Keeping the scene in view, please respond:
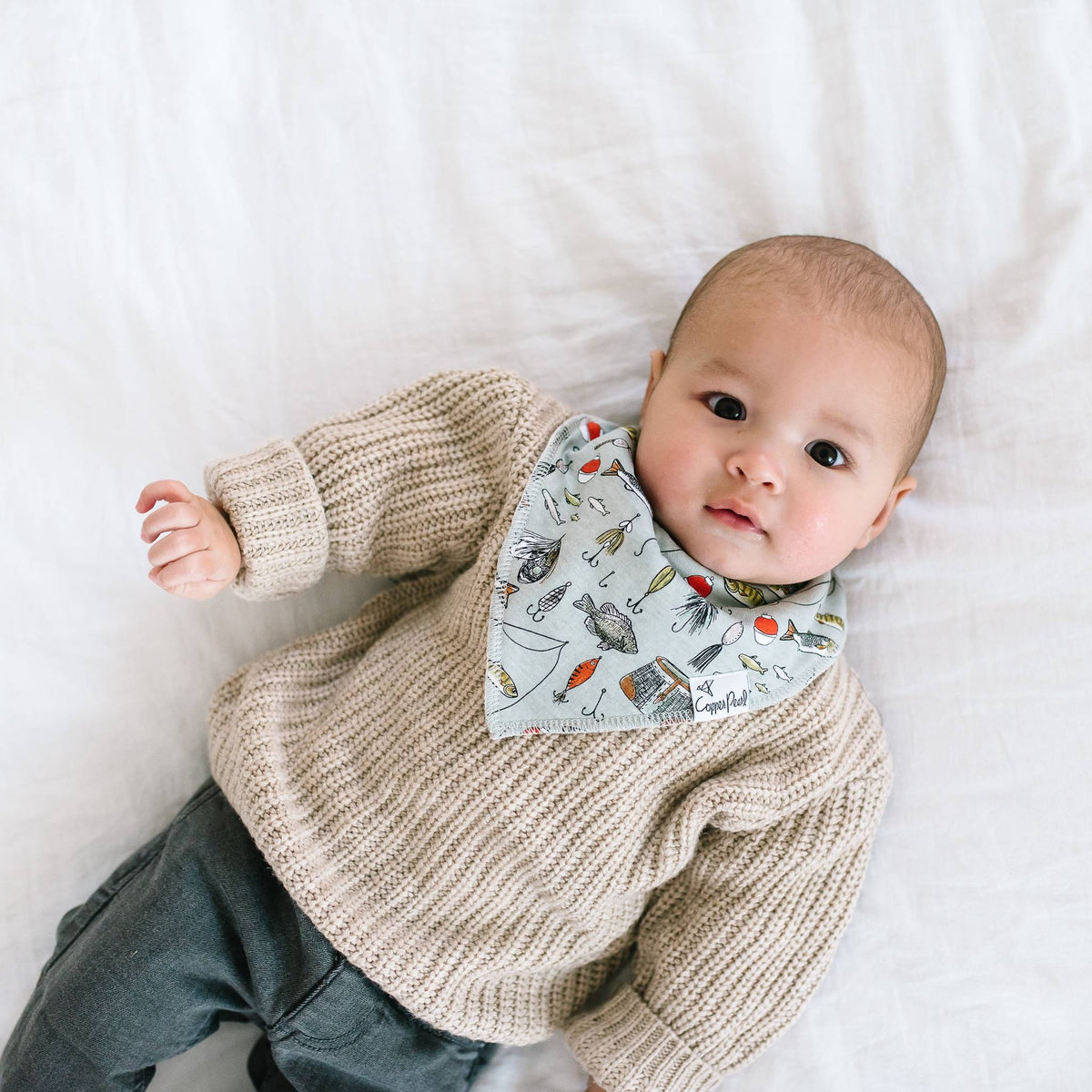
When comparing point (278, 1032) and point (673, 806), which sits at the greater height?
point (673, 806)

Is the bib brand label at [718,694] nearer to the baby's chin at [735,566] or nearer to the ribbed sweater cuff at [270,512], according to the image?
the baby's chin at [735,566]

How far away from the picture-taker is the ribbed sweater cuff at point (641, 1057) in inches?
45.7

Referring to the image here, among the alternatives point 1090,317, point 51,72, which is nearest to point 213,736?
point 51,72

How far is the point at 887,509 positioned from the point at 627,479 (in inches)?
13.2

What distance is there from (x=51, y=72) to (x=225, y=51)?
0.22 m

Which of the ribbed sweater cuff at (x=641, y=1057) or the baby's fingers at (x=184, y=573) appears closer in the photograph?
the baby's fingers at (x=184, y=573)

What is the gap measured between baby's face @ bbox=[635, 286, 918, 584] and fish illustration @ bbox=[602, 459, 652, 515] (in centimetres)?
2

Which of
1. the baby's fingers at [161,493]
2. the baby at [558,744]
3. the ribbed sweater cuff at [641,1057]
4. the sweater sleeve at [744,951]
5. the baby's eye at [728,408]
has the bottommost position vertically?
the ribbed sweater cuff at [641,1057]

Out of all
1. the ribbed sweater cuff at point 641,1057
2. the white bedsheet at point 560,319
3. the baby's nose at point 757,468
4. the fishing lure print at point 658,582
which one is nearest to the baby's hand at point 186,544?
the white bedsheet at point 560,319

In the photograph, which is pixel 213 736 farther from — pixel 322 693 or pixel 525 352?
pixel 525 352

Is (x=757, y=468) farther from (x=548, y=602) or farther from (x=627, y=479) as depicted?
(x=548, y=602)

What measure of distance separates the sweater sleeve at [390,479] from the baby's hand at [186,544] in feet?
0.09

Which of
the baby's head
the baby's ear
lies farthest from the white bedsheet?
the baby's head

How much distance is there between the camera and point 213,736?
4.02 ft
